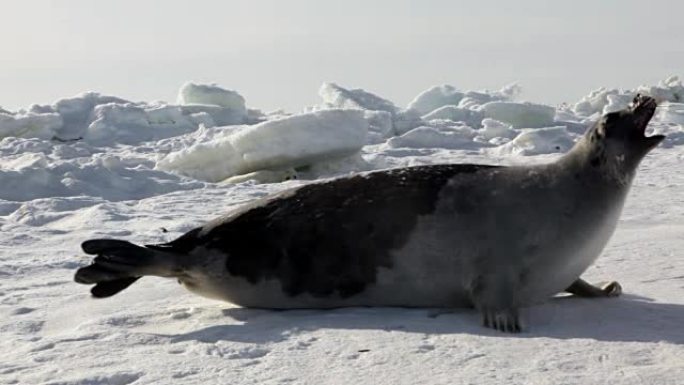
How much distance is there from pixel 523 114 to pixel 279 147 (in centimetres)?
763

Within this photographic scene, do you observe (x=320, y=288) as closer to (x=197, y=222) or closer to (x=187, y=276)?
(x=187, y=276)

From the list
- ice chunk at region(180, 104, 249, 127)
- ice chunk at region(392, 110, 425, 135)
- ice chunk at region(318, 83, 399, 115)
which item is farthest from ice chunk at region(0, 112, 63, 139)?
ice chunk at region(318, 83, 399, 115)

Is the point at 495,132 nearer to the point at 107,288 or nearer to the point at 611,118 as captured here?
the point at 611,118

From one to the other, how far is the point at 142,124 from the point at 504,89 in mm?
11621

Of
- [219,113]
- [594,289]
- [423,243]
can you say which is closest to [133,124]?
[219,113]

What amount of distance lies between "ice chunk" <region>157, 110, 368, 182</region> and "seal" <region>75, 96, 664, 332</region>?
15.1 ft

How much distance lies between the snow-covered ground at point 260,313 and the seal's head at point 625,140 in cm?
43

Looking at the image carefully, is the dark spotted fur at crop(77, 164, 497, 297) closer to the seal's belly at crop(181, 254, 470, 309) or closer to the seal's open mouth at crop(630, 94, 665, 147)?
the seal's belly at crop(181, 254, 470, 309)

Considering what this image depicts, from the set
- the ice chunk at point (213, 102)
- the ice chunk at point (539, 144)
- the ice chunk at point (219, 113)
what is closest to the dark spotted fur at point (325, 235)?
the ice chunk at point (539, 144)

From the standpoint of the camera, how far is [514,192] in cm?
298

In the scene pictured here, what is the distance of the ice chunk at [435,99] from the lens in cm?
1931

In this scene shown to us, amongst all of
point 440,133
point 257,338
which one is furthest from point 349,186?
point 440,133

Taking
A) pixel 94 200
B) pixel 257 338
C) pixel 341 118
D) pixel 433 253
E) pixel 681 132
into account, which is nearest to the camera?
pixel 257 338

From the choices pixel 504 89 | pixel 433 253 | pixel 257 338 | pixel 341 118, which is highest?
pixel 504 89
